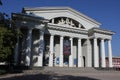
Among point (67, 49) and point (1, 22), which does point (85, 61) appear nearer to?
point (67, 49)

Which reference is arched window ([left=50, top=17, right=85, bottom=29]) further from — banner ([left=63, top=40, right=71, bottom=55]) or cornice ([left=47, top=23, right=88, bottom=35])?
banner ([left=63, top=40, right=71, bottom=55])

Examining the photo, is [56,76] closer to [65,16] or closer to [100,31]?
[65,16]

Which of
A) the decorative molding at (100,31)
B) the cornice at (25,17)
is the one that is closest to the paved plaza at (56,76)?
the cornice at (25,17)

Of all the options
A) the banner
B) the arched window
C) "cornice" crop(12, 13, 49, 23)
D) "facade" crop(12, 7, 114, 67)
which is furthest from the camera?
the arched window

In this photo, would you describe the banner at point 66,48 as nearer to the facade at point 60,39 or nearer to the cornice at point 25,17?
the facade at point 60,39

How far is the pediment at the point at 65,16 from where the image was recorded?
131 feet

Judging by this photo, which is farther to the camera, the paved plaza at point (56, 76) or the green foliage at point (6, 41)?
the green foliage at point (6, 41)

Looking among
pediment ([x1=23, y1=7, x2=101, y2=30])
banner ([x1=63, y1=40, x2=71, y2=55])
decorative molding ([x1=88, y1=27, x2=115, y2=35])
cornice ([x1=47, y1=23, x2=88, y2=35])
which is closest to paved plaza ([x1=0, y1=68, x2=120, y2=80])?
banner ([x1=63, y1=40, x2=71, y2=55])

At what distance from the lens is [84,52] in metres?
45.6

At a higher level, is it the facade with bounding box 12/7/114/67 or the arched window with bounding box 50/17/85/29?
the arched window with bounding box 50/17/85/29

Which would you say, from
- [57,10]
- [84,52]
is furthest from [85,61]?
[57,10]

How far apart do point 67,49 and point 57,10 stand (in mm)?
8507

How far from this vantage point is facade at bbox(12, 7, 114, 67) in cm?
3625

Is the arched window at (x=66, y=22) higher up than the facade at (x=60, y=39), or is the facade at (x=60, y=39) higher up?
the arched window at (x=66, y=22)
